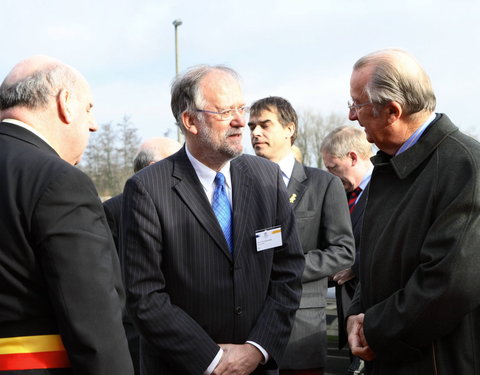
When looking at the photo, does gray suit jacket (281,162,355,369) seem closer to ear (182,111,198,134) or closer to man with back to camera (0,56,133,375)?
ear (182,111,198,134)

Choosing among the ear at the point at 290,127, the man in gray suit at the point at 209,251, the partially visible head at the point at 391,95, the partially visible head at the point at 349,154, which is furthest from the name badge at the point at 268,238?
the partially visible head at the point at 349,154

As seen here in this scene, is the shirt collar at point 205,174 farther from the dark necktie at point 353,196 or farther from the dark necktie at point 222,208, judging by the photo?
the dark necktie at point 353,196

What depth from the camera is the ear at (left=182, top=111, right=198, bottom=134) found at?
3117mm

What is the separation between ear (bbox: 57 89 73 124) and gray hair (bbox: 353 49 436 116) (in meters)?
1.31

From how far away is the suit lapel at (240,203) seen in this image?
298 cm

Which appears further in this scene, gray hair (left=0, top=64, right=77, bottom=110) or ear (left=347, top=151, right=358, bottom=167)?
ear (left=347, top=151, right=358, bottom=167)

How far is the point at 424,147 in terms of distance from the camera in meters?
2.45

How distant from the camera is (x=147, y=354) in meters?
3.02

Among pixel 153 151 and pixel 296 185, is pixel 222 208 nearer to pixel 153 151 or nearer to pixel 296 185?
pixel 296 185

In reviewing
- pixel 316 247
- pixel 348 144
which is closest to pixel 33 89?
pixel 316 247

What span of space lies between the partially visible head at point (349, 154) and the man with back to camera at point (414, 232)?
2.25 m

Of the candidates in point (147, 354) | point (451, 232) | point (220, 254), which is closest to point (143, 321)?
point (147, 354)

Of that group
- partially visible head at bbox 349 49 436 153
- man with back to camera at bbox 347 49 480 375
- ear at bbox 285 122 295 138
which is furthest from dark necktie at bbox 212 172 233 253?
ear at bbox 285 122 295 138

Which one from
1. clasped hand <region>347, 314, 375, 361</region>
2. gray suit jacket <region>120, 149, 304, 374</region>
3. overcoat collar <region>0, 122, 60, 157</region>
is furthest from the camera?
gray suit jacket <region>120, 149, 304, 374</region>
